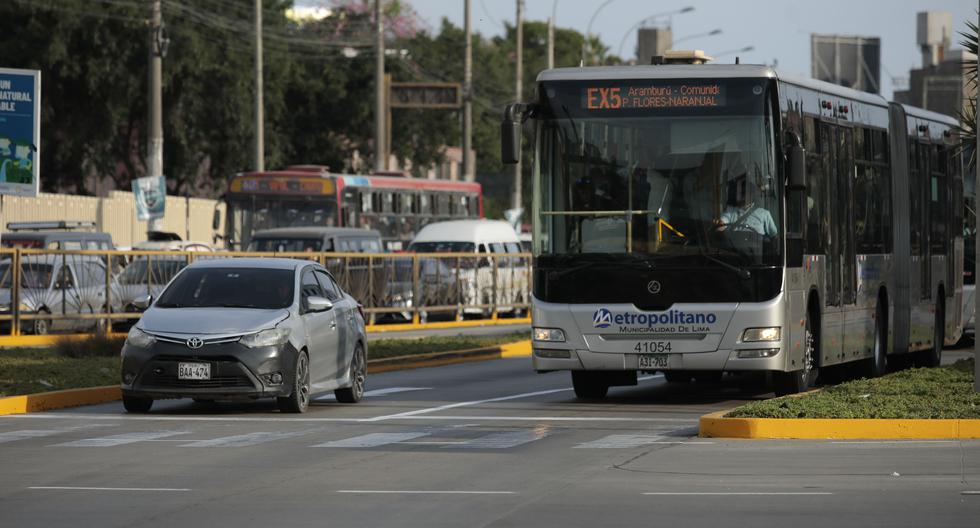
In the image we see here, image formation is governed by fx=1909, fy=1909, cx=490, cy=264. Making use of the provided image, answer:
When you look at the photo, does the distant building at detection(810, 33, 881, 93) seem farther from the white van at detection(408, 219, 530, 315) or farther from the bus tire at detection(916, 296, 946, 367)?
the bus tire at detection(916, 296, 946, 367)

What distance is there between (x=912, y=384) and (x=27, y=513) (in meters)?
10.6

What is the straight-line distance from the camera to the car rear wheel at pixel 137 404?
1902cm

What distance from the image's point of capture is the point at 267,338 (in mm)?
18734

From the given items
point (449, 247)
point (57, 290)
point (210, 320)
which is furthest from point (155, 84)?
point (210, 320)

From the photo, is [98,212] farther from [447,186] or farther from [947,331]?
[947,331]

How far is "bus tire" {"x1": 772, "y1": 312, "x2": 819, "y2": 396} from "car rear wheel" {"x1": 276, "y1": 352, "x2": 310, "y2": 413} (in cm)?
494

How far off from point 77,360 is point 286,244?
53.0 ft

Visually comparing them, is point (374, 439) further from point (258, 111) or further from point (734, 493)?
point (258, 111)

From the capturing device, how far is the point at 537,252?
19.6 metres

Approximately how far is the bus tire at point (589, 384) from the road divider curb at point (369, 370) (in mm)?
5130

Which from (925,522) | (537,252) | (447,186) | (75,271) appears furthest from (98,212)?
(925,522)

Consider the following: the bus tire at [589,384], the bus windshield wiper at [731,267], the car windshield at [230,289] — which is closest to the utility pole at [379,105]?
the bus tire at [589,384]

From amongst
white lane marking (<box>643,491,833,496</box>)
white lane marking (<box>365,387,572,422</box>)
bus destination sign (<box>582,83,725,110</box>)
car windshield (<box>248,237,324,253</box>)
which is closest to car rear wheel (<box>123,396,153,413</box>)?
white lane marking (<box>365,387,572,422</box>)

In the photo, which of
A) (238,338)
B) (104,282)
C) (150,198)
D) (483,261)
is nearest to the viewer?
(238,338)
